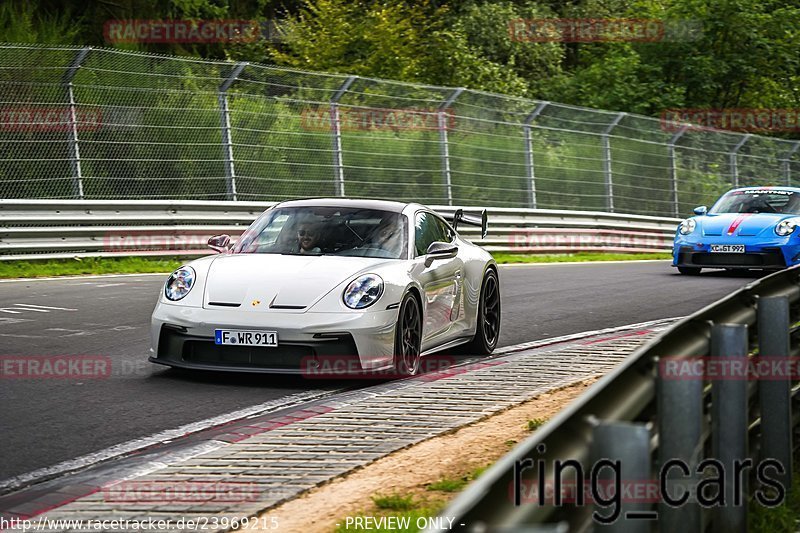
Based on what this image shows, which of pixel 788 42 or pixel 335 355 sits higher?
pixel 788 42

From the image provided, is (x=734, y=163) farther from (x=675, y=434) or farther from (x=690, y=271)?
(x=675, y=434)

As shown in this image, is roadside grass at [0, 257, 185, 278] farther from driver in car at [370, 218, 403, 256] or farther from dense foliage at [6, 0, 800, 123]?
dense foliage at [6, 0, 800, 123]

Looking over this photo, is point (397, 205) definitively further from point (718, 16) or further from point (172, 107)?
point (718, 16)

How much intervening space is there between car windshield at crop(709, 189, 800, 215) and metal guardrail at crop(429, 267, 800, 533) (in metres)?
13.6

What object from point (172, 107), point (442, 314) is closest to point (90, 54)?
point (172, 107)

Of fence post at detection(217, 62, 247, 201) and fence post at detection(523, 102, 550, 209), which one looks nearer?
fence post at detection(217, 62, 247, 201)

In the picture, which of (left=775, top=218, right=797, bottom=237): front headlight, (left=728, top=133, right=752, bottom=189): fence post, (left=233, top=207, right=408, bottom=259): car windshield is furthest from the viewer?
(left=728, top=133, right=752, bottom=189): fence post

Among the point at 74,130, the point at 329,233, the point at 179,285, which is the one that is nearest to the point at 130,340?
the point at 179,285

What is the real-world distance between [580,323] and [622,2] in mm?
33130

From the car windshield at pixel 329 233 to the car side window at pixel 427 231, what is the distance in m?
0.13

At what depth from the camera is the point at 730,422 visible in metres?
4.80

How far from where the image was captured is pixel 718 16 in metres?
40.5

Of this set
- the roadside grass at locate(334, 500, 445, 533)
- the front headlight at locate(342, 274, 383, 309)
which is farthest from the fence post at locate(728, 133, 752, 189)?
the roadside grass at locate(334, 500, 445, 533)

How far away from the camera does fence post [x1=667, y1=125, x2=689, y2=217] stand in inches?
1197
